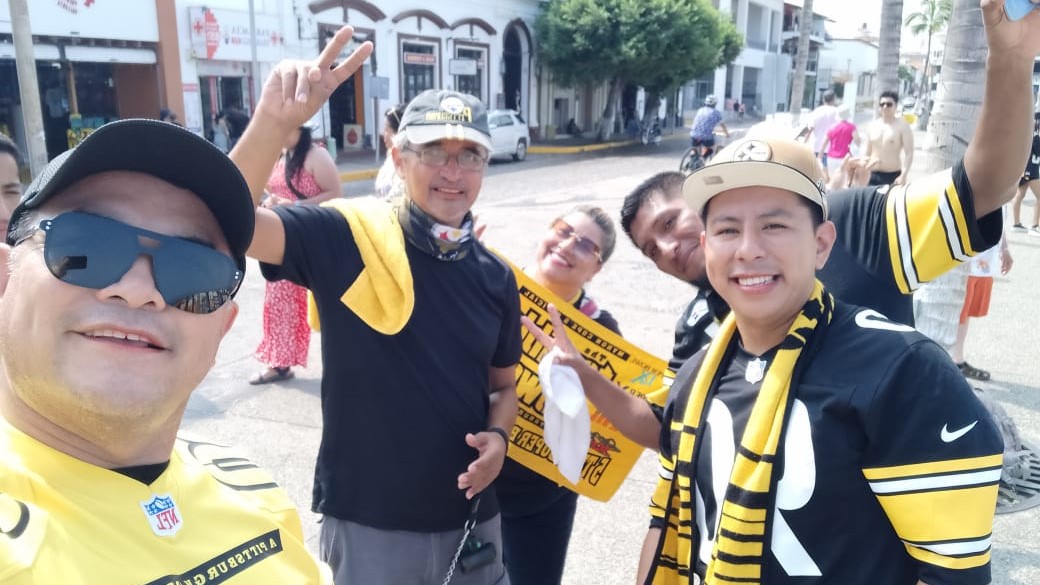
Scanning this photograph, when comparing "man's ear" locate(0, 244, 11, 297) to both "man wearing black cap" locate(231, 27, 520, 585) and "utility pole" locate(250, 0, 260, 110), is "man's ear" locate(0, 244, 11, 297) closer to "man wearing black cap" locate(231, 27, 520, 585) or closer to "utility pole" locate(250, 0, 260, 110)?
"man wearing black cap" locate(231, 27, 520, 585)

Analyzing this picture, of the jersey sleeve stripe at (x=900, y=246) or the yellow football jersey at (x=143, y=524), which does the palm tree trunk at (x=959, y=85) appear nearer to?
the jersey sleeve stripe at (x=900, y=246)

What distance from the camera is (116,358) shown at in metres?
1.13

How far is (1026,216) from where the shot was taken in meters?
12.3

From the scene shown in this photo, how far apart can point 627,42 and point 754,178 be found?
2751 cm

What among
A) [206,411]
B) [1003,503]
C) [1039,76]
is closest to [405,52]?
[1039,76]

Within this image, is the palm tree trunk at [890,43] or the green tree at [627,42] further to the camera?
the green tree at [627,42]

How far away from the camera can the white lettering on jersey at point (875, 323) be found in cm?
158

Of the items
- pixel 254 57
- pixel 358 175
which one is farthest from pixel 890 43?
pixel 254 57

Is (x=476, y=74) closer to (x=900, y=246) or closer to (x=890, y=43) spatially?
(x=890, y=43)

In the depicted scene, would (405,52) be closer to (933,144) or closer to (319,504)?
(933,144)

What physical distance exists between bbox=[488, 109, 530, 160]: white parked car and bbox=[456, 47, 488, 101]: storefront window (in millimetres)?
5956

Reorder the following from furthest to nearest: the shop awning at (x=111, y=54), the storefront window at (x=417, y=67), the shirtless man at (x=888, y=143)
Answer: the storefront window at (x=417, y=67), the shop awning at (x=111, y=54), the shirtless man at (x=888, y=143)

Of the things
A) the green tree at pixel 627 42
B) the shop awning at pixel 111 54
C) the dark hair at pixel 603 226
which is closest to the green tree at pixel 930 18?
the green tree at pixel 627 42

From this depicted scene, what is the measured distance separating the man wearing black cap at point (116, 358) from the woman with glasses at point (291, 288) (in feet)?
12.4
